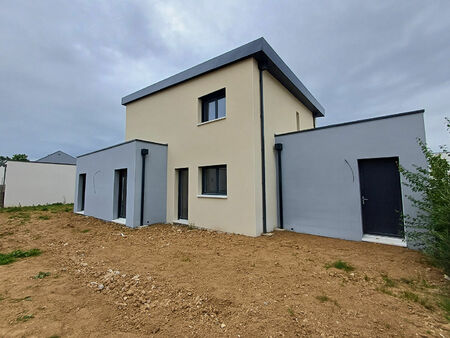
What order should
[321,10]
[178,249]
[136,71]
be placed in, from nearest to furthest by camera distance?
[178,249] → [321,10] → [136,71]

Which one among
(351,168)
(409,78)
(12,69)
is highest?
(12,69)

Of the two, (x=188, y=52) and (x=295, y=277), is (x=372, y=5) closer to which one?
(x=188, y=52)

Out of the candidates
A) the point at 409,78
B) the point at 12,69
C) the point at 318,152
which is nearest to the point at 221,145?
the point at 318,152

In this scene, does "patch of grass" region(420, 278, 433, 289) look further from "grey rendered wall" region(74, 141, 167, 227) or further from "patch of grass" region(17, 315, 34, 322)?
"grey rendered wall" region(74, 141, 167, 227)

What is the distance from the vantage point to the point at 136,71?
12.5 m

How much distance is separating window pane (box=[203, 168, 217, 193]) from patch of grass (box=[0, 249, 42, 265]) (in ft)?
16.7

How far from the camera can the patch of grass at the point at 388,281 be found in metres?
3.03

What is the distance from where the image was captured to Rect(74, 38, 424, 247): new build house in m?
6.31

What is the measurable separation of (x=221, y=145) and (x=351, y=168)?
4.26m

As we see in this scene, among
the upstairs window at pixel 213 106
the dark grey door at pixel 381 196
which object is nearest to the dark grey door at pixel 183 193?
the upstairs window at pixel 213 106

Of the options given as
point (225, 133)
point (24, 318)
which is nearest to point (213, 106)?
point (225, 133)

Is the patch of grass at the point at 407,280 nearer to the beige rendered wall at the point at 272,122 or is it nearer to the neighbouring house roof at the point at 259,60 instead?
the beige rendered wall at the point at 272,122

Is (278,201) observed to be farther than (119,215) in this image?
No

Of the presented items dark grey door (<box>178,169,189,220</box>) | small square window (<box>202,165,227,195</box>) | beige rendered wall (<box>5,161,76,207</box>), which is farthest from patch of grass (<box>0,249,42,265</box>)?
Answer: beige rendered wall (<box>5,161,76,207</box>)
